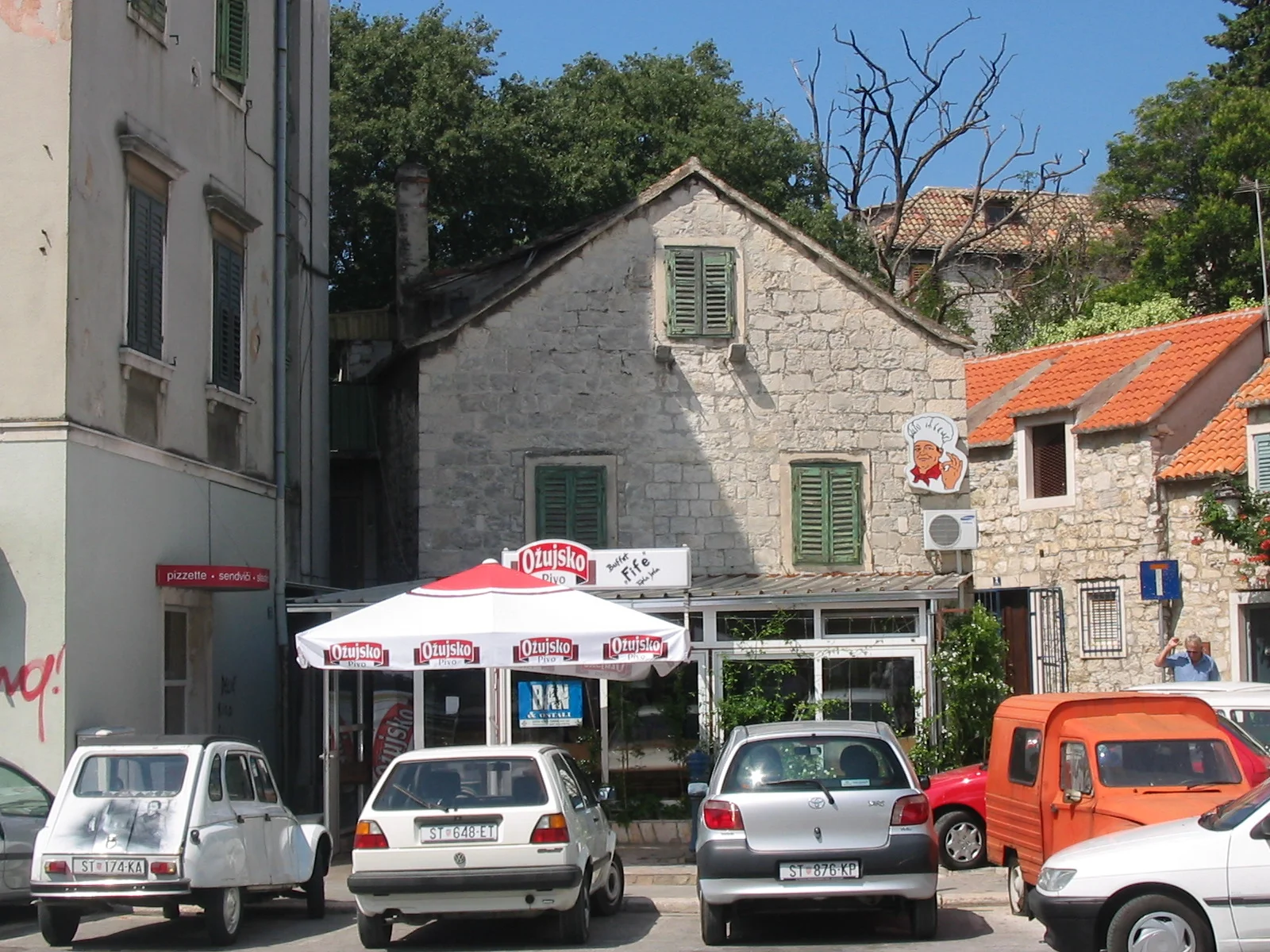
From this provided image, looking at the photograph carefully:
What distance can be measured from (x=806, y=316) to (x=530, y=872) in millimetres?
11236

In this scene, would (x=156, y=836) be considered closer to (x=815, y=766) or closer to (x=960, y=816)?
(x=815, y=766)

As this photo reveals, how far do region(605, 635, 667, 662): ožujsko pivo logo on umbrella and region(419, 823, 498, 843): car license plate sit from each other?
3153 mm

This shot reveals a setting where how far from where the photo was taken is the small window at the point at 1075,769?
11164 mm

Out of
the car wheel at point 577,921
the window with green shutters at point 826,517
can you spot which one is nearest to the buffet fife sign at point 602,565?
the window with green shutters at point 826,517

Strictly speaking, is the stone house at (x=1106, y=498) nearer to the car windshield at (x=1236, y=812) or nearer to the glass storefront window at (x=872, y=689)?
the glass storefront window at (x=872, y=689)

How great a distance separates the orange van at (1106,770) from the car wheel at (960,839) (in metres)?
3.06

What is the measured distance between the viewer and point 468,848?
1113cm

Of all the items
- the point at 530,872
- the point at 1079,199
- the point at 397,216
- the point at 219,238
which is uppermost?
the point at 1079,199

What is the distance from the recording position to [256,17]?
19422 millimetres

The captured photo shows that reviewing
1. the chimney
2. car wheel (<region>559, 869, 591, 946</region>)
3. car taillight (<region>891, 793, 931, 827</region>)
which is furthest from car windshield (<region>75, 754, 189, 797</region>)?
the chimney

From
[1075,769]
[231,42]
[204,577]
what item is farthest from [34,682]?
[1075,769]

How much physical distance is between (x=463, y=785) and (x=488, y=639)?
2.77 meters

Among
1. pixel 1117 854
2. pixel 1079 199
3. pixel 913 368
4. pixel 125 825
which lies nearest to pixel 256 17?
pixel 913 368

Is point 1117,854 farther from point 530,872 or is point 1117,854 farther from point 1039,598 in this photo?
point 1039,598
